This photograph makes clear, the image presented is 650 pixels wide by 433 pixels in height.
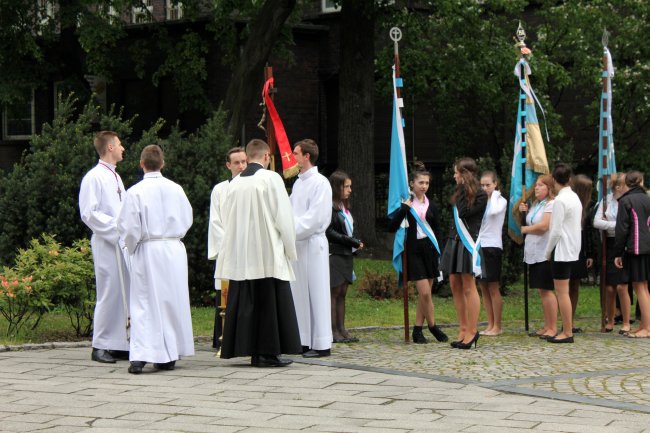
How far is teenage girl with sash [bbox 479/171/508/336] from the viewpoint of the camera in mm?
12992

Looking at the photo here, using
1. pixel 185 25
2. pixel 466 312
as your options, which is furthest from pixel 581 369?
pixel 185 25

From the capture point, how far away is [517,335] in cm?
1361

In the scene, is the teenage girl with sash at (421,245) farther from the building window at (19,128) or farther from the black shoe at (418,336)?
the building window at (19,128)

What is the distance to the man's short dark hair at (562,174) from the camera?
12797 mm

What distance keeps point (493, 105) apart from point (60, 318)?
1408cm

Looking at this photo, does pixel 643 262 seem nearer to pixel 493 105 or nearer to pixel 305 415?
pixel 305 415

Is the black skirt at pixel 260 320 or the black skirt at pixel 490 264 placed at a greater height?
the black skirt at pixel 490 264

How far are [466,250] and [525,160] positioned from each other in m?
2.42

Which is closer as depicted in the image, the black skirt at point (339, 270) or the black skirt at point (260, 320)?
the black skirt at point (260, 320)

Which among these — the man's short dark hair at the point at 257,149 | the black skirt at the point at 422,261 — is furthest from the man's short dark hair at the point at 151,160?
the black skirt at the point at 422,261

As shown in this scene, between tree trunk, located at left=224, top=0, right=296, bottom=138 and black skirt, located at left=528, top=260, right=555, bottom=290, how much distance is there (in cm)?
1053

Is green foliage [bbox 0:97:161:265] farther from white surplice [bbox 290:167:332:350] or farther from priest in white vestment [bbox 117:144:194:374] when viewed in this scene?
priest in white vestment [bbox 117:144:194:374]

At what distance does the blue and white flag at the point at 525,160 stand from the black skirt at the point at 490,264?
518 mm

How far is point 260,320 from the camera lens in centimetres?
1065
